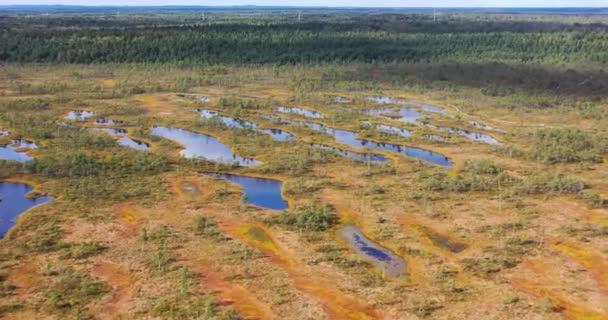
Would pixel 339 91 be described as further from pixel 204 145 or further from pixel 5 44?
pixel 5 44

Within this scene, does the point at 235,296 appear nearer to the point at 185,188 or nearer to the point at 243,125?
the point at 185,188

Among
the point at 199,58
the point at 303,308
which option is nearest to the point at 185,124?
the point at 303,308

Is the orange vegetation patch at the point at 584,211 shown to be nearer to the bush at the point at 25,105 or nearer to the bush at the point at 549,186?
the bush at the point at 549,186

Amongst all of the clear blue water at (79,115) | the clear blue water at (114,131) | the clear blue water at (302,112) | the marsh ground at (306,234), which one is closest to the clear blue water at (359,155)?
the marsh ground at (306,234)

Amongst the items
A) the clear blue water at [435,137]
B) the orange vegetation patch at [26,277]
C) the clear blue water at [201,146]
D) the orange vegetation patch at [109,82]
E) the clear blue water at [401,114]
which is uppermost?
the orange vegetation patch at [109,82]

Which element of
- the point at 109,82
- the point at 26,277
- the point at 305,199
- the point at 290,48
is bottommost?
the point at 26,277

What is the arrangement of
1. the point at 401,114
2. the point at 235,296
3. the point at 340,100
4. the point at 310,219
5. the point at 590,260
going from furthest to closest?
1. the point at 340,100
2. the point at 401,114
3. the point at 310,219
4. the point at 590,260
5. the point at 235,296

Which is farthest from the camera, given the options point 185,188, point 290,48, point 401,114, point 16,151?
point 290,48

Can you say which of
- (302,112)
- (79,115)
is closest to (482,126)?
(302,112)
